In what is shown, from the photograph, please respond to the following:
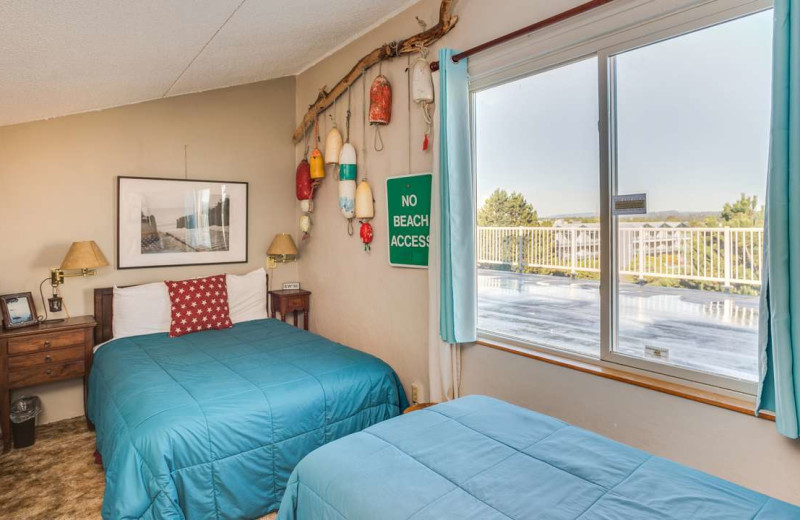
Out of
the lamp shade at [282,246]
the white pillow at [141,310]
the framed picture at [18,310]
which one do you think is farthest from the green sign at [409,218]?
the framed picture at [18,310]

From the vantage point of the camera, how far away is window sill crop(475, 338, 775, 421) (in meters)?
1.59

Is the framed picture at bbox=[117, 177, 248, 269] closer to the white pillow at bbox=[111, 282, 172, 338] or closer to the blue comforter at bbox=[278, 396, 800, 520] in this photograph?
the white pillow at bbox=[111, 282, 172, 338]

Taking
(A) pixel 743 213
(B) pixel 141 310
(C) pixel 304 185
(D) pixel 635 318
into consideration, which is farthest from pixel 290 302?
(A) pixel 743 213

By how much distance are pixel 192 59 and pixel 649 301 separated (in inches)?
111

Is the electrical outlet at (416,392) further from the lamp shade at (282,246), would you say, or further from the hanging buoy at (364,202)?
the lamp shade at (282,246)

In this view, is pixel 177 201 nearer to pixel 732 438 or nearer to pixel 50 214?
pixel 50 214

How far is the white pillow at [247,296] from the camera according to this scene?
147 inches

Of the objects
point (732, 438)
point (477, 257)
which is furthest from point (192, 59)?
point (732, 438)

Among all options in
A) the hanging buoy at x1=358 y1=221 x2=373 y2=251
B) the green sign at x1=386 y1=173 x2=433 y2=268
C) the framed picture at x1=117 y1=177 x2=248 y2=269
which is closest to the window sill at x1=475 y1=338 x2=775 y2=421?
the green sign at x1=386 y1=173 x2=433 y2=268

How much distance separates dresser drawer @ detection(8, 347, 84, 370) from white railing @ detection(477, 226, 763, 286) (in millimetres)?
2845

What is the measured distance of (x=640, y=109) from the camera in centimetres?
192

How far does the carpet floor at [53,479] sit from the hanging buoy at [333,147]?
242 cm

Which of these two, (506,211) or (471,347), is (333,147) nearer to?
(506,211)

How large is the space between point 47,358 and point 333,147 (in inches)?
94.0
